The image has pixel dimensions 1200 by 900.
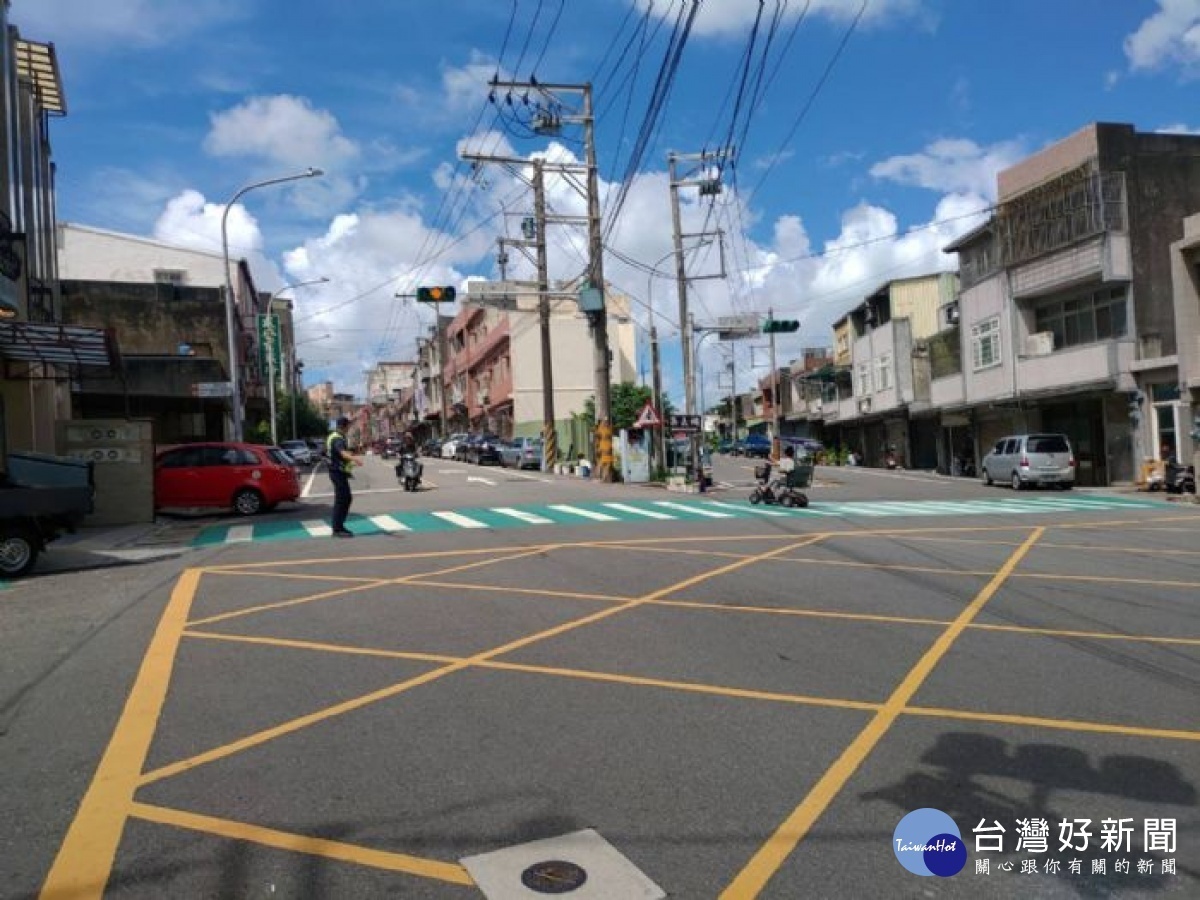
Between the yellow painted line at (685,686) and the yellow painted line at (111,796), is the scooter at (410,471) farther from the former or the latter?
the yellow painted line at (685,686)

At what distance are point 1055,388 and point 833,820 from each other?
1195 inches

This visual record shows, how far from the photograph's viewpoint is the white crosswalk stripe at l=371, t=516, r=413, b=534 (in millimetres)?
16578

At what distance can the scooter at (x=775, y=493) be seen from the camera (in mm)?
21812

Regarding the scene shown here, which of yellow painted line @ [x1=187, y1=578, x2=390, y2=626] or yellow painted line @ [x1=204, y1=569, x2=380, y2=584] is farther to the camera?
yellow painted line @ [x1=204, y1=569, x2=380, y2=584]

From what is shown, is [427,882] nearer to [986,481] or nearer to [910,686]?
[910,686]

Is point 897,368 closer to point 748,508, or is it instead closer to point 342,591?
point 748,508

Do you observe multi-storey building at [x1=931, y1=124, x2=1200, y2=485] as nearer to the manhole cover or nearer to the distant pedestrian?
the distant pedestrian

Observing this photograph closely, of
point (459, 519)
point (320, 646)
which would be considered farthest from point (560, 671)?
point (459, 519)

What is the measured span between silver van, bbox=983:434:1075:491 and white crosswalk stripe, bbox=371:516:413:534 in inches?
769

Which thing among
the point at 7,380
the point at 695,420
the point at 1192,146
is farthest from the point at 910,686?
the point at 1192,146

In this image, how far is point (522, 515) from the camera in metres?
18.9

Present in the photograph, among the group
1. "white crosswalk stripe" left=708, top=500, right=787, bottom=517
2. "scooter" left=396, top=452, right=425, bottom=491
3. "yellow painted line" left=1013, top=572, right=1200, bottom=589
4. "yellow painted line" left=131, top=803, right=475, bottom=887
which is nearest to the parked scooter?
"white crosswalk stripe" left=708, top=500, right=787, bottom=517

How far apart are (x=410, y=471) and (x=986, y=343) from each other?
72.2 ft

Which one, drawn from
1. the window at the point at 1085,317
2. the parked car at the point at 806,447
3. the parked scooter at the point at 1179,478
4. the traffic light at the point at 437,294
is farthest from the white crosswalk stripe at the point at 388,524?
the parked car at the point at 806,447
